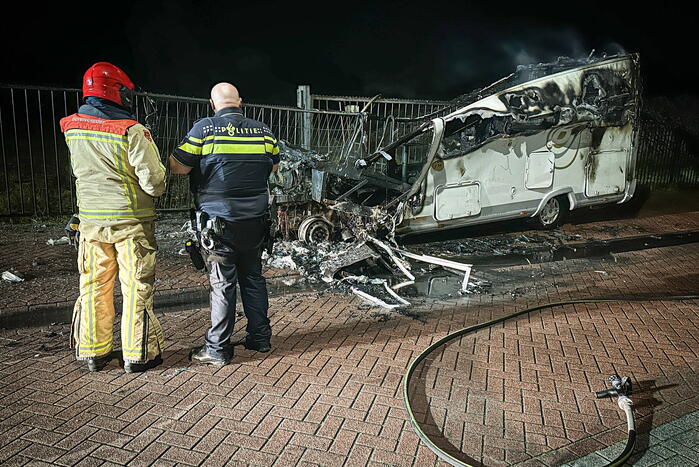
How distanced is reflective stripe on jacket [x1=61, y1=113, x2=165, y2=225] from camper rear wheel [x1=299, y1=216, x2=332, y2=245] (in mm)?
3573

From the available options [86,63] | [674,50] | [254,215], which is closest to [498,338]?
[254,215]

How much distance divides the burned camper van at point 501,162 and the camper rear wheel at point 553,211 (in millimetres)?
17

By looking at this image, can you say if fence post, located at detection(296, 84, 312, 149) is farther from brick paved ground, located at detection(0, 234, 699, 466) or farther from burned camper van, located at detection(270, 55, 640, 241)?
brick paved ground, located at detection(0, 234, 699, 466)

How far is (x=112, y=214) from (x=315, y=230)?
3.83 m

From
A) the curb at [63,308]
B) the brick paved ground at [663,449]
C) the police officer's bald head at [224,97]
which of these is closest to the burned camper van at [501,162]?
the curb at [63,308]

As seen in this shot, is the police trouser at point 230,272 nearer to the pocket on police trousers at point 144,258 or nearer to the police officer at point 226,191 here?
the police officer at point 226,191

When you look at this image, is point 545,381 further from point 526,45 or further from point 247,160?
point 526,45

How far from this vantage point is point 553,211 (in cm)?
871

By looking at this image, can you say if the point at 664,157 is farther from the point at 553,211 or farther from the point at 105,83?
the point at 105,83

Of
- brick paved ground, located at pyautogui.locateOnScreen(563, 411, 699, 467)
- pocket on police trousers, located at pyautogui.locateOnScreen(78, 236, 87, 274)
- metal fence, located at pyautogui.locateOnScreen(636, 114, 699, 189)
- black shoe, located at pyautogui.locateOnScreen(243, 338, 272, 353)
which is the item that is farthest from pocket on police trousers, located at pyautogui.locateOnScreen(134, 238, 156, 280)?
metal fence, located at pyautogui.locateOnScreen(636, 114, 699, 189)

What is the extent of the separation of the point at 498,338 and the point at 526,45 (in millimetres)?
27215

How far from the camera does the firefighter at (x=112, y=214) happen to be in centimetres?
348

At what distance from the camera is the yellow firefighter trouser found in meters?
3.61

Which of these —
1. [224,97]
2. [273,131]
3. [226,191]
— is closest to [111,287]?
[226,191]
